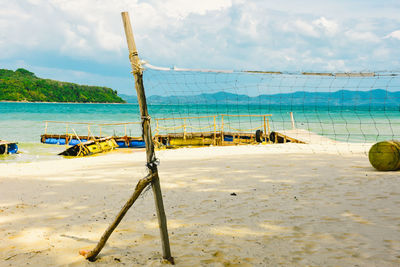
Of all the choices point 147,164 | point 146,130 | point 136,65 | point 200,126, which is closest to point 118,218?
point 147,164

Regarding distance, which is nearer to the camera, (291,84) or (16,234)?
(16,234)

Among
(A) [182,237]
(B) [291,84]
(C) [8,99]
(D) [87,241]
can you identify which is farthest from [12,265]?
(C) [8,99]

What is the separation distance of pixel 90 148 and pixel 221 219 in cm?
1606

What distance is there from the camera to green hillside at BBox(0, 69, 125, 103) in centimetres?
12300

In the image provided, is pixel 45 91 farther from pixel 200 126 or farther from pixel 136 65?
pixel 136 65

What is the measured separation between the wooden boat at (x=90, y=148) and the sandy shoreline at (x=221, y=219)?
10.9m

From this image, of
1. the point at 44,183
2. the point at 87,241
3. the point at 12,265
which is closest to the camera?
the point at 12,265

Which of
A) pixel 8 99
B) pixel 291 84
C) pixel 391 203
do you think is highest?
pixel 8 99

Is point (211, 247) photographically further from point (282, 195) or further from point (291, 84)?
point (291, 84)

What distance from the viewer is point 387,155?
22.7 feet

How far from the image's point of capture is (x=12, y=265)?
290 cm

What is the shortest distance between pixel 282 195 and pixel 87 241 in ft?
11.0

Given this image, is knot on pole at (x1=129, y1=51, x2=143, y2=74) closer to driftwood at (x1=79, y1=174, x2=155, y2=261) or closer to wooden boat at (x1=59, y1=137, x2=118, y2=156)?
driftwood at (x1=79, y1=174, x2=155, y2=261)

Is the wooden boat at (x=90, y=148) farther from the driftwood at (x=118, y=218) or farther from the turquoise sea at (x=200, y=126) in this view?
the driftwood at (x=118, y=218)
